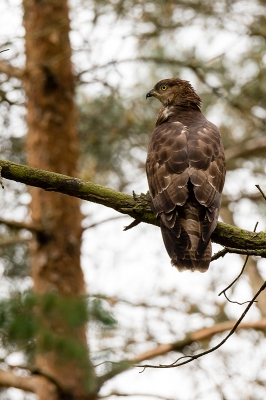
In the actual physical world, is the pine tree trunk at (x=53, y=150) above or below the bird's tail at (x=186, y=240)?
above

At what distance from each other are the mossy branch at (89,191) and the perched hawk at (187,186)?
32 cm

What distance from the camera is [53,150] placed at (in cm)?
869

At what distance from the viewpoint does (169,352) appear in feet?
27.5

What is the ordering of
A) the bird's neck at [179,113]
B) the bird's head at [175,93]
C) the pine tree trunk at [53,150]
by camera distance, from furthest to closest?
1. the pine tree trunk at [53,150]
2. the bird's head at [175,93]
3. the bird's neck at [179,113]

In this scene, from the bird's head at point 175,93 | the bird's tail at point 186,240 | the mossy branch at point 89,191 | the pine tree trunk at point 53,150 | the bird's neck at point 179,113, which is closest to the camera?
the mossy branch at point 89,191

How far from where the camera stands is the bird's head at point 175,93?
24.0ft

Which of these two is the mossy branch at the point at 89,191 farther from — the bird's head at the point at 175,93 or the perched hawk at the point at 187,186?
the bird's head at the point at 175,93

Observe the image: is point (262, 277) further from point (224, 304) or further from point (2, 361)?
point (2, 361)

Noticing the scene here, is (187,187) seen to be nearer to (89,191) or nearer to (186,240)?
(186,240)

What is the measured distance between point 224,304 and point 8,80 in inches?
177

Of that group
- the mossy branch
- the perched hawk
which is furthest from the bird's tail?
the mossy branch

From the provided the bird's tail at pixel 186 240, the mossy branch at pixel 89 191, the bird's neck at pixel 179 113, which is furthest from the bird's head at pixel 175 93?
the mossy branch at pixel 89 191

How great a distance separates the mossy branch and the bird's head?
304cm

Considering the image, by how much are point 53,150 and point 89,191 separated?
4.48 metres
